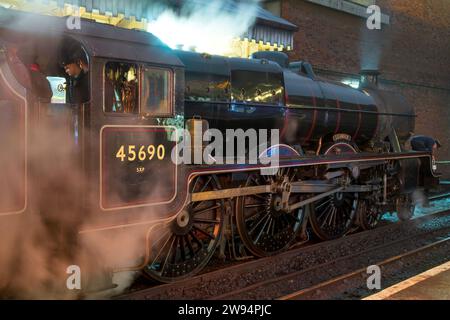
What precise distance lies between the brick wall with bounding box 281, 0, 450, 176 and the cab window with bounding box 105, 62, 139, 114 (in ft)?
29.3

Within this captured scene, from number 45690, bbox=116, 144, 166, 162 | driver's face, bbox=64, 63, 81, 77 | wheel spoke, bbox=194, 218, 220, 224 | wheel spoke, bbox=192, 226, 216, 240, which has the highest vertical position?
driver's face, bbox=64, 63, 81, 77

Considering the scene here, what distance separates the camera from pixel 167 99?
16.4 ft

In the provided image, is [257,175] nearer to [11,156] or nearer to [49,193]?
[49,193]

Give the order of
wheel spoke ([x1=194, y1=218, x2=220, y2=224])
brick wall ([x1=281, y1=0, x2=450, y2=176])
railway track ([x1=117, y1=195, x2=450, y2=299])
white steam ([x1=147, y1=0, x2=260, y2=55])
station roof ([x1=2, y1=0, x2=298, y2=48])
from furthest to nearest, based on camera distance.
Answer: brick wall ([x1=281, y1=0, x2=450, y2=176]) < white steam ([x1=147, y1=0, x2=260, y2=55]) < station roof ([x1=2, y1=0, x2=298, y2=48]) < wheel spoke ([x1=194, y1=218, x2=220, y2=224]) < railway track ([x1=117, y1=195, x2=450, y2=299])

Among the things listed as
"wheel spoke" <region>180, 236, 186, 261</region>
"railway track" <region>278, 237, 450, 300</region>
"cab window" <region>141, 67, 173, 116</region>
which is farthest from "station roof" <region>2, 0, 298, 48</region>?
"railway track" <region>278, 237, 450, 300</region>

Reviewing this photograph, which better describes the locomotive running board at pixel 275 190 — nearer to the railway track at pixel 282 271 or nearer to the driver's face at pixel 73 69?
the railway track at pixel 282 271

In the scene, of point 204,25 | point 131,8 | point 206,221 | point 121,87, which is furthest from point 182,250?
point 204,25

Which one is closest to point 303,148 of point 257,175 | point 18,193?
point 257,175

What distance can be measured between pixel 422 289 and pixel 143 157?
3289 mm

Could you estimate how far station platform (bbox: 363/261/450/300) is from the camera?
15.8 feet

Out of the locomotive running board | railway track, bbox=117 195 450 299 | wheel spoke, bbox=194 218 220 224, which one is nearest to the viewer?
railway track, bbox=117 195 450 299

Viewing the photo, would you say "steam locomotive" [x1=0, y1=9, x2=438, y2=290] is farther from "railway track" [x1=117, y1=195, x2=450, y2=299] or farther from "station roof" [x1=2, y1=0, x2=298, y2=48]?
"station roof" [x1=2, y1=0, x2=298, y2=48]

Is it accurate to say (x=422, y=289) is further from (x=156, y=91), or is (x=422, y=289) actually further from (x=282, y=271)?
(x=156, y=91)

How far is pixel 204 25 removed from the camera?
8.88 m
